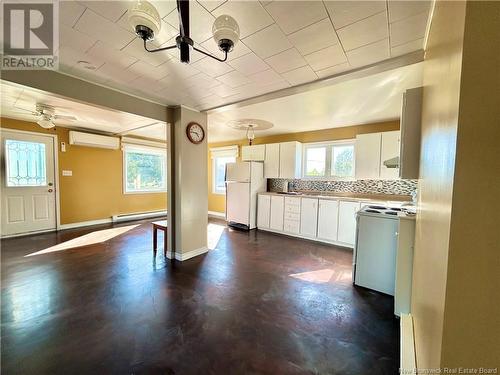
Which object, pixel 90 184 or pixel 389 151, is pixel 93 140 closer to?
pixel 90 184

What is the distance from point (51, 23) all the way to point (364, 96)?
315 cm

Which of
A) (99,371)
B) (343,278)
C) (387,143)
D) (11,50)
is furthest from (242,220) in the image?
(11,50)

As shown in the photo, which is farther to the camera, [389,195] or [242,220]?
[242,220]

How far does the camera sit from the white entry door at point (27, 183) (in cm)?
393

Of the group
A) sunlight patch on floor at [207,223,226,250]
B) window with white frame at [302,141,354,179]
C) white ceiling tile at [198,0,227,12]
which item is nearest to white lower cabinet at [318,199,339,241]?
window with white frame at [302,141,354,179]

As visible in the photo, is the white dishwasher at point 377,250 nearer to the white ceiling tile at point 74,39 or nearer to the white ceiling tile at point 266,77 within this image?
the white ceiling tile at point 266,77

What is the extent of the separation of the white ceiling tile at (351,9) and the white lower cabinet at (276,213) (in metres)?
3.54

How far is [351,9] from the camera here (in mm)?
1312

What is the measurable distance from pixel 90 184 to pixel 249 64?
4.98 meters

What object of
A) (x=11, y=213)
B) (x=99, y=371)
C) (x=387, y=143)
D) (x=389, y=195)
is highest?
(x=387, y=143)

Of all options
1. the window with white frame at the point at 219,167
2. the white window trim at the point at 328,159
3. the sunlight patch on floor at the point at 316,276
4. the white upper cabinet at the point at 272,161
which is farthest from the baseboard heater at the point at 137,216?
the sunlight patch on floor at the point at 316,276

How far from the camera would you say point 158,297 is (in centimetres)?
220

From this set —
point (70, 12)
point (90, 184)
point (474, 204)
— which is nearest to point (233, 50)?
point (70, 12)

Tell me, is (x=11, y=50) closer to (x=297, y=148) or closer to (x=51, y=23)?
(x=51, y=23)
